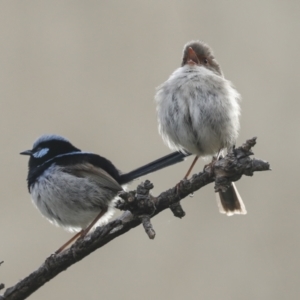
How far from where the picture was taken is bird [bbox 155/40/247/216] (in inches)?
103

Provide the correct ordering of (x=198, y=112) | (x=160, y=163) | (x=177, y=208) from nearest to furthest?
(x=177, y=208) → (x=198, y=112) → (x=160, y=163)

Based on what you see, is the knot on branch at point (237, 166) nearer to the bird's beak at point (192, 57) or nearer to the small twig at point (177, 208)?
the small twig at point (177, 208)

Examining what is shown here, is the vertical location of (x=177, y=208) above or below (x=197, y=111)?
below

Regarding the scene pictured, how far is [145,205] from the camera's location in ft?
5.69

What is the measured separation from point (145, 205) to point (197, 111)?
3.22 feet

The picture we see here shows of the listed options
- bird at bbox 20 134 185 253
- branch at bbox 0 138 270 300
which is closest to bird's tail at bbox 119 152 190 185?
bird at bbox 20 134 185 253

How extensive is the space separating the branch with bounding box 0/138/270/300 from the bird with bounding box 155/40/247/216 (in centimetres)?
70

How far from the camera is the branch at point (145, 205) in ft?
5.40

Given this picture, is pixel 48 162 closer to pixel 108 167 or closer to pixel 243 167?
pixel 108 167

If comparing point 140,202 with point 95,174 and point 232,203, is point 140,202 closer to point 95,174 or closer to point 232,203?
point 95,174

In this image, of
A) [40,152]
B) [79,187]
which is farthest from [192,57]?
[40,152]

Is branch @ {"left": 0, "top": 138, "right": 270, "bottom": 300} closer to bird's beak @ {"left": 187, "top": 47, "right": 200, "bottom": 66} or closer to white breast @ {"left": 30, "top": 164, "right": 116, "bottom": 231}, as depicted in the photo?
white breast @ {"left": 30, "top": 164, "right": 116, "bottom": 231}

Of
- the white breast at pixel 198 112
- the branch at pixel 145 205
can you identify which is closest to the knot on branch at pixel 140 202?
the branch at pixel 145 205

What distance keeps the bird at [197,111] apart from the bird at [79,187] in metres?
0.14
